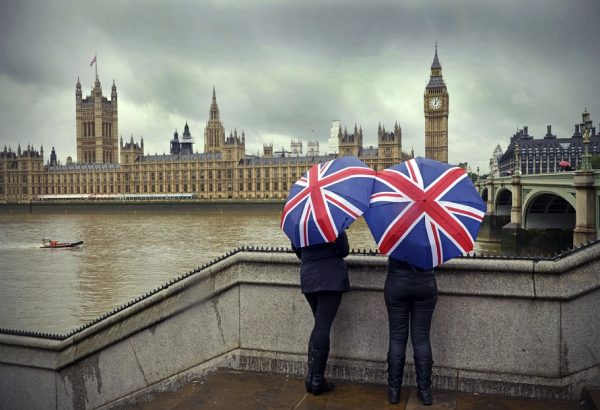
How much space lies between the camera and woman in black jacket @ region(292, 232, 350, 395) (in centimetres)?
397

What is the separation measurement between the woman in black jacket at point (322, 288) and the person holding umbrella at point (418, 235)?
0.36 m

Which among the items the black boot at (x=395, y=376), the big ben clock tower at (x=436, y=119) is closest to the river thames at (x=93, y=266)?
the black boot at (x=395, y=376)

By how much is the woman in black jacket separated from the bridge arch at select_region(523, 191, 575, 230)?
26953 mm

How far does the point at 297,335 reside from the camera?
15.0 ft

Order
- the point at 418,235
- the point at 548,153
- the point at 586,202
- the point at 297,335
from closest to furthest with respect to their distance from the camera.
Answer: the point at 418,235, the point at 297,335, the point at 586,202, the point at 548,153

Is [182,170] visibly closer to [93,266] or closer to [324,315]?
[93,266]

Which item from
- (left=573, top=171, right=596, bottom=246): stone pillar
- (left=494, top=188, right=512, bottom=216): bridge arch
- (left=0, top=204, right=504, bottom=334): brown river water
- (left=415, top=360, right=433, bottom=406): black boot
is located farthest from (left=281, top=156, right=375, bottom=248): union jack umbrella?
(left=494, top=188, right=512, bottom=216): bridge arch

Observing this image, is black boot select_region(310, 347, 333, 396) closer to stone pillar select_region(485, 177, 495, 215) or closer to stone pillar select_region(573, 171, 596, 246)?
stone pillar select_region(573, 171, 596, 246)

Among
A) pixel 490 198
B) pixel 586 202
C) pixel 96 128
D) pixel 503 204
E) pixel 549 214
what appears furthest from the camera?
pixel 96 128

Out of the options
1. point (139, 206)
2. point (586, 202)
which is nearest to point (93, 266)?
point (586, 202)

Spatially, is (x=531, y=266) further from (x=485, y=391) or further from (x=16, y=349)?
(x=16, y=349)

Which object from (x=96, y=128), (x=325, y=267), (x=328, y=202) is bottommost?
(x=325, y=267)

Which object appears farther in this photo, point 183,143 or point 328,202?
point 183,143

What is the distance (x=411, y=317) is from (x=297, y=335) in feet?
3.63
